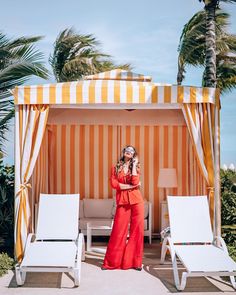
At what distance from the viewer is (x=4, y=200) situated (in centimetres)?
1062

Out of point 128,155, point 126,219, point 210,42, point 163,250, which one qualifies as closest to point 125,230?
point 126,219

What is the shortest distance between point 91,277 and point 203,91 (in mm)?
3341

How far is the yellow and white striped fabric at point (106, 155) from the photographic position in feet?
39.1

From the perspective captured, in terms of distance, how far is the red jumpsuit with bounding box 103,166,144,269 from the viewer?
8250 millimetres

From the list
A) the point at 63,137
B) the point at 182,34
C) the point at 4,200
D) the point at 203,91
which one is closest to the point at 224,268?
the point at 203,91

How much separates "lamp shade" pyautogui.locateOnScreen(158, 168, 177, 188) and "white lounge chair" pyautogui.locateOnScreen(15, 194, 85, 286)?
9.73ft

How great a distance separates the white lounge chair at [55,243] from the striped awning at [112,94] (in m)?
1.55

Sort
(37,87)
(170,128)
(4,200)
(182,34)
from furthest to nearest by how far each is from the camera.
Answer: (182,34) → (170,128) → (4,200) → (37,87)

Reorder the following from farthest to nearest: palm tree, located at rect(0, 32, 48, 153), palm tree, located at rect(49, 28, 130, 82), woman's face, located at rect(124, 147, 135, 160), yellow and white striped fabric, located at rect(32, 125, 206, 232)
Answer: palm tree, located at rect(49, 28, 130, 82), yellow and white striped fabric, located at rect(32, 125, 206, 232), palm tree, located at rect(0, 32, 48, 153), woman's face, located at rect(124, 147, 135, 160)

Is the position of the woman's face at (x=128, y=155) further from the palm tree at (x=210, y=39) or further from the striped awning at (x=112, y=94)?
the palm tree at (x=210, y=39)

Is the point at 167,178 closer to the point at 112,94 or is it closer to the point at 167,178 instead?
the point at 167,178

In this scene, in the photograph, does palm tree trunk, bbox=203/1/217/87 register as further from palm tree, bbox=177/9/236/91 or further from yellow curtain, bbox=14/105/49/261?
yellow curtain, bbox=14/105/49/261

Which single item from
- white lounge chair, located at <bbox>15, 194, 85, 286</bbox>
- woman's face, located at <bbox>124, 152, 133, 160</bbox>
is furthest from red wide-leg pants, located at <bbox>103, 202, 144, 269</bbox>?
woman's face, located at <bbox>124, 152, 133, 160</bbox>

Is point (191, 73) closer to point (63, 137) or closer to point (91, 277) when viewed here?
point (63, 137)
